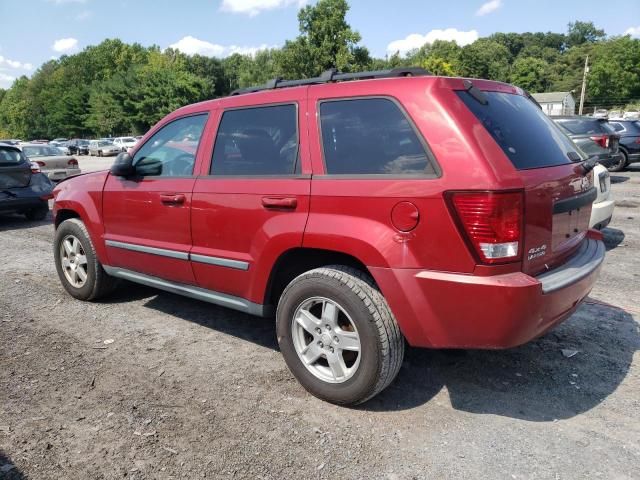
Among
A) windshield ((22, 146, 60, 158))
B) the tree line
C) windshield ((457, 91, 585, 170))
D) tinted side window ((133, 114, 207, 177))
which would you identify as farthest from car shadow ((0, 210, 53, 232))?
the tree line

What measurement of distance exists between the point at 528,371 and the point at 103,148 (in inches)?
1837

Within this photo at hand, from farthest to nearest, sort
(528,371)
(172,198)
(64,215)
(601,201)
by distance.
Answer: (601,201), (64,215), (172,198), (528,371)

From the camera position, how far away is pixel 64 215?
5086 mm

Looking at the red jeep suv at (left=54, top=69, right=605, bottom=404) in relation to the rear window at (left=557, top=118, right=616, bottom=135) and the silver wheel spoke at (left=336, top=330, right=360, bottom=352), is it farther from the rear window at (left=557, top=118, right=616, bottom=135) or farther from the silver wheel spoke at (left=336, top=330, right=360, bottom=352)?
the rear window at (left=557, top=118, right=616, bottom=135)

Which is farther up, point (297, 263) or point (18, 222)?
point (297, 263)

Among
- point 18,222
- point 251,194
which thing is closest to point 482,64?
point 18,222

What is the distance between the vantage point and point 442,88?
2.66 meters

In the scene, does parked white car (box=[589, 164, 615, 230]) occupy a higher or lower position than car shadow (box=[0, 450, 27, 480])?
higher

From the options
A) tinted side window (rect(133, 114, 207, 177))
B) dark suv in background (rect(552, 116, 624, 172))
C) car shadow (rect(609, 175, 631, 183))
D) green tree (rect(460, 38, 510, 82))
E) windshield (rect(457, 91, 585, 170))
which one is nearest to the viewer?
windshield (rect(457, 91, 585, 170))

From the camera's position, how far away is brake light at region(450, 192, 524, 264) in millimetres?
2387

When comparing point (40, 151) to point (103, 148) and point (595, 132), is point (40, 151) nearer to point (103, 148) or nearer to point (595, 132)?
point (595, 132)

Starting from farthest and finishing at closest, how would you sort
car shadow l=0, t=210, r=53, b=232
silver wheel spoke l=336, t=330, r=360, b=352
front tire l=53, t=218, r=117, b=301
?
1. car shadow l=0, t=210, r=53, b=232
2. front tire l=53, t=218, r=117, b=301
3. silver wheel spoke l=336, t=330, r=360, b=352

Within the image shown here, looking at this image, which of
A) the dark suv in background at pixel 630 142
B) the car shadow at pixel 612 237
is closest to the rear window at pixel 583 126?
the dark suv in background at pixel 630 142

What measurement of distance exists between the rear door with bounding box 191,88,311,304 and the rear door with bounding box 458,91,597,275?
1.10 m
